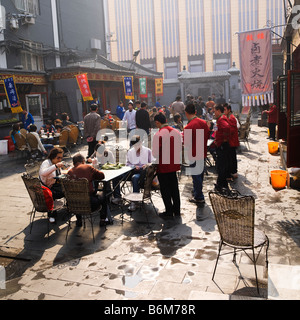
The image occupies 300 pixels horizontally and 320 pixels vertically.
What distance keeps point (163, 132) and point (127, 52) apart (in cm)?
3862

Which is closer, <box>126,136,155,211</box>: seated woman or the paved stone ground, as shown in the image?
the paved stone ground

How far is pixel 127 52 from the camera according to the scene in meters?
42.8

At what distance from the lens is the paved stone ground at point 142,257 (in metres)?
4.12

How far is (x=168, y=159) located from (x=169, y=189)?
0.57 m

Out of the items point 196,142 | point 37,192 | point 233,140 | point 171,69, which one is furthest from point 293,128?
point 171,69

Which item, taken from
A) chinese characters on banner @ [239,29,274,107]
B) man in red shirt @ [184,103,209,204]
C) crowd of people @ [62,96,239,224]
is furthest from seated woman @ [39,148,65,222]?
chinese characters on banner @ [239,29,274,107]

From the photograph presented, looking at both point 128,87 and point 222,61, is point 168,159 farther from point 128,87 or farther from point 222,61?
point 222,61

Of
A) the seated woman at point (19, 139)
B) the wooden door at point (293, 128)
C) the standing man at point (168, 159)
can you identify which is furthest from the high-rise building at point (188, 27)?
the standing man at point (168, 159)

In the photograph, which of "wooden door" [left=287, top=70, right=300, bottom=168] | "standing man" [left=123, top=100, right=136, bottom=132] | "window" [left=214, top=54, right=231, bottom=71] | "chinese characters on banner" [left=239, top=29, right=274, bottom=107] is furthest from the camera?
"window" [left=214, top=54, right=231, bottom=71]

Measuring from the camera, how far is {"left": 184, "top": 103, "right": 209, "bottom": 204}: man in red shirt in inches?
266

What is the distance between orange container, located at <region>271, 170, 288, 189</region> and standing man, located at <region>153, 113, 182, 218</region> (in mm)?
2258

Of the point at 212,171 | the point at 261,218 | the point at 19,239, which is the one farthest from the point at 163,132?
the point at 212,171

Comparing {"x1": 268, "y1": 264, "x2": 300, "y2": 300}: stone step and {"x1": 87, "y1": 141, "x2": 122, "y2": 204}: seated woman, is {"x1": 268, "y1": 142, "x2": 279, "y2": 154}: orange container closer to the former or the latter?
{"x1": 87, "y1": 141, "x2": 122, "y2": 204}: seated woman
